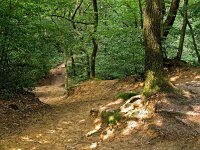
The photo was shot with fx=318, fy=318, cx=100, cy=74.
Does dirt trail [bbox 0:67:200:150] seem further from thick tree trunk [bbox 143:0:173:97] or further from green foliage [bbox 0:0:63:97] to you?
green foliage [bbox 0:0:63:97]

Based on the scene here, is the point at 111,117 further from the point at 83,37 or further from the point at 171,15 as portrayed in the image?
the point at 83,37

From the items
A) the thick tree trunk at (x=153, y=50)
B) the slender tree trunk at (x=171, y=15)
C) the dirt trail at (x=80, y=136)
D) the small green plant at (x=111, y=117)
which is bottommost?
the dirt trail at (x=80, y=136)

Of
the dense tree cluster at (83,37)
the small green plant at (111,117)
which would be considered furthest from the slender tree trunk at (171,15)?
the small green plant at (111,117)

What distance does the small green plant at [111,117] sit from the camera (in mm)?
8133

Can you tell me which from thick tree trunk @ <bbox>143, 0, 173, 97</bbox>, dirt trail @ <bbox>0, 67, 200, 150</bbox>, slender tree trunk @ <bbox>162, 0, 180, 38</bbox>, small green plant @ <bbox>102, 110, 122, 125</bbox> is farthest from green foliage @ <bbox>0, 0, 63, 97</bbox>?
slender tree trunk @ <bbox>162, 0, 180, 38</bbox>

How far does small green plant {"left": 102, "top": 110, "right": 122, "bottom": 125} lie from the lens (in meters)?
8.13

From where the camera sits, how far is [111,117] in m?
8.31

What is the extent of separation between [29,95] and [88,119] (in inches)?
177

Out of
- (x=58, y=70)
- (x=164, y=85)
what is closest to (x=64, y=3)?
(x=164, y=85)

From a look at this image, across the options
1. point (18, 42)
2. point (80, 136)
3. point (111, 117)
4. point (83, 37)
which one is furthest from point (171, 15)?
point (80, 136)

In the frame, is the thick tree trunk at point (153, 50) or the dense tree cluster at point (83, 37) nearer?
the thick tree trunk at point (153, 50)

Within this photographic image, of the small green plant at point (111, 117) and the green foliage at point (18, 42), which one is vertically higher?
the green foliage at point (18, 42)

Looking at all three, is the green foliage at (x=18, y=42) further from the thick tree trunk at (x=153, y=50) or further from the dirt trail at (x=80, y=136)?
the thick tree trunk at (x=153, y=50)

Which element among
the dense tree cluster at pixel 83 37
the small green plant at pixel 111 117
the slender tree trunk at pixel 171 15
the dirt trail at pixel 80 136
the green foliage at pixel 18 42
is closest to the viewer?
the dirt trail at pixel 80 136
